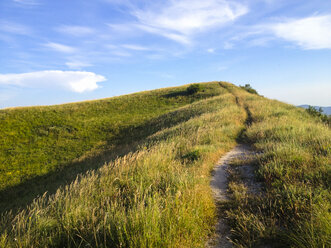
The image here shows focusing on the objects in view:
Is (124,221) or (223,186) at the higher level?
(124,221)

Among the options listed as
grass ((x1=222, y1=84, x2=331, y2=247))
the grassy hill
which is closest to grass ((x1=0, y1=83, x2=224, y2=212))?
the grassy hill

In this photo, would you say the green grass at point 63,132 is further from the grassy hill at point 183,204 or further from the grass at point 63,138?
the grassy hill at point 183,204

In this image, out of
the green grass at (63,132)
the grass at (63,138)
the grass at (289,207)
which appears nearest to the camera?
the grass at (289,207)

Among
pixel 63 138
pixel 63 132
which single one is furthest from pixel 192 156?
pixel 63 132

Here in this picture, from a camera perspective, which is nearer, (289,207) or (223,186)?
(289,207)

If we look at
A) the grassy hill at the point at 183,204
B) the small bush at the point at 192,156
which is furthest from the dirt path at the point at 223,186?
the small bush at the point at 192,156

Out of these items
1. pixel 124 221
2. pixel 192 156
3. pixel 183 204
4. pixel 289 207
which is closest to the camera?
pixel 124 221

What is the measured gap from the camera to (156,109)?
36812mm

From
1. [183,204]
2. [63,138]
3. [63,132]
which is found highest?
[183,204]

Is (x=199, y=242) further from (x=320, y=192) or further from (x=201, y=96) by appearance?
(x=201, y=96)

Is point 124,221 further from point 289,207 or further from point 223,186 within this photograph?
point 223,186

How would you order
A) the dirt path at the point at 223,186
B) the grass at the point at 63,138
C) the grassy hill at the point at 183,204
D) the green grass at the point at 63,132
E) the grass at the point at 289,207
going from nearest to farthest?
1. the grass at the point at 289,207
2. the grassy hill at the point at 183,204
3. the dirt path at the point at 223,186
4. the grass at the point at 63,138
5. the green grass at the point at 63,132

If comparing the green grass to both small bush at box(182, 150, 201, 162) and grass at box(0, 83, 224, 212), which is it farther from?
small bush at box(182, 150, 201, 162)

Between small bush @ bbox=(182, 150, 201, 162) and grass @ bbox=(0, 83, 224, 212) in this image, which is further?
grass @ bbox=(0, 83, 224, 212)
